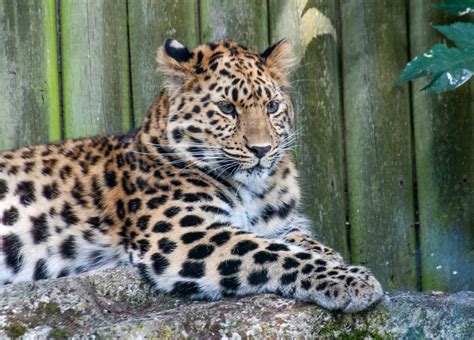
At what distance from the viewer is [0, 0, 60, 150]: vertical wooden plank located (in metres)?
7.01

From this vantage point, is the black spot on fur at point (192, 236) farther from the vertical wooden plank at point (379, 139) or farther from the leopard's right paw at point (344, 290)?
the vertical wooden plank at point (379, 139)

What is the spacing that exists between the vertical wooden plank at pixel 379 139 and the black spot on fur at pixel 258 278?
1.80 meters

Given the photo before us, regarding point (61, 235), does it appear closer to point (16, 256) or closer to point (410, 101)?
point (16, 256)

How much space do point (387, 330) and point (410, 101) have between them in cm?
255

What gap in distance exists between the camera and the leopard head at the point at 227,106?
239 inches

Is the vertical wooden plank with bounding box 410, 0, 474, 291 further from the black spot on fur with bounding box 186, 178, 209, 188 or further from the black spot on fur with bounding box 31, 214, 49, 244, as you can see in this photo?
the black spot on fur with bounding box 31, 214, 49, 244

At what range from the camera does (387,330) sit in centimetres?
497

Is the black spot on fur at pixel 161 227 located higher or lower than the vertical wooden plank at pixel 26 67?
lower

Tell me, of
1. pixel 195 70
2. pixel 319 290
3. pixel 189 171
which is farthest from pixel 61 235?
pixel 319 290

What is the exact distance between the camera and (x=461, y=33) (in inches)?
238

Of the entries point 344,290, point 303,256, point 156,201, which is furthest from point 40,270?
point 344,290

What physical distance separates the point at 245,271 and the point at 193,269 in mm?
340

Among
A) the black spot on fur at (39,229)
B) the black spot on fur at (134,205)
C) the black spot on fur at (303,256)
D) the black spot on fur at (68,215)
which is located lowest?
the black spot on fur at (303,256)

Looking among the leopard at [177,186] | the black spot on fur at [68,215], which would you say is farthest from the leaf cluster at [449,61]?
the black spot on fur at [68,215]
